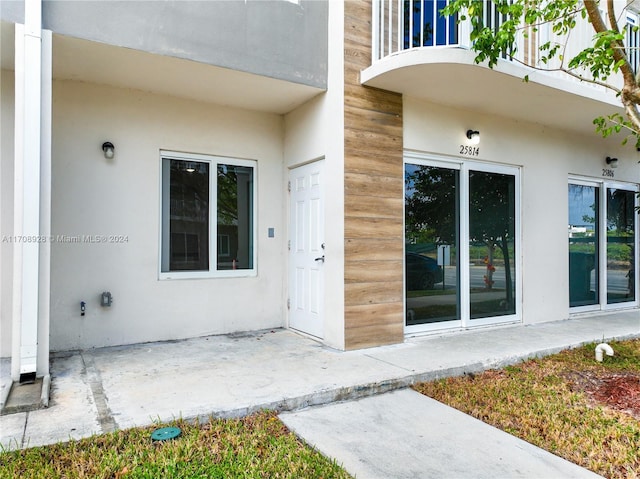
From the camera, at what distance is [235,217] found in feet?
18.0

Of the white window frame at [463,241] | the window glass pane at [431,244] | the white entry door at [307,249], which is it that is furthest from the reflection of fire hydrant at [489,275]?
the white entry door at [307,249]

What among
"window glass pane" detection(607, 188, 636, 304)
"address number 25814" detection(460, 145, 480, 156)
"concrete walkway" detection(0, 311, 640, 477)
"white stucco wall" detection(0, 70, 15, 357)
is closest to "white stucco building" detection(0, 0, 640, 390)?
"white stucco wall" detection(0, 70, 15, 357)

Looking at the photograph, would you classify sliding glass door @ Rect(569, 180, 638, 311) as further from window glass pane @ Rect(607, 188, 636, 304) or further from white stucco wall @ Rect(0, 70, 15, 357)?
white stucco wall @ Rect(0, 70, 15, 357)

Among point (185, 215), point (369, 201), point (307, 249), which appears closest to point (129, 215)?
point (185, 215)

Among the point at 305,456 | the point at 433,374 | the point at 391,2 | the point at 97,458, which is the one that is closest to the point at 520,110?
the point at 391,2

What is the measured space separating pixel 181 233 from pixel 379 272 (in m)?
2.37

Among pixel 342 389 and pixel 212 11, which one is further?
pixel 212 11

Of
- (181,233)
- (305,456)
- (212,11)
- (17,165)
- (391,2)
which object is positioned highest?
(391,2)

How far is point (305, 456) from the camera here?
8.14ft

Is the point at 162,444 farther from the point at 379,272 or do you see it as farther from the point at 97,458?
the point at 379,272

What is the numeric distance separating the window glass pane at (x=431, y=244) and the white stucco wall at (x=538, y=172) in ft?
1.31

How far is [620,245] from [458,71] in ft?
16.5

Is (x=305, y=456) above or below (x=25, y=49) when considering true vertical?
below

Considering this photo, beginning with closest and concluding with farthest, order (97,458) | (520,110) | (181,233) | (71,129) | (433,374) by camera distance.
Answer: (97,458), (433,374), (71,129), (181,233), (520,110)
